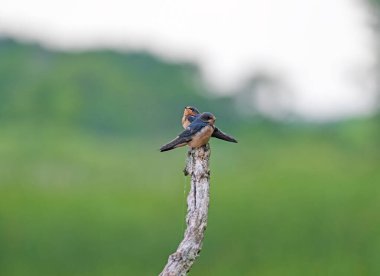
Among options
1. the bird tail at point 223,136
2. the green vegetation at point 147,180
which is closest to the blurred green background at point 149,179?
the green vegetation at point 147,180

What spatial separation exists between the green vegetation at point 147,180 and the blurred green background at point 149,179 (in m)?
0.04

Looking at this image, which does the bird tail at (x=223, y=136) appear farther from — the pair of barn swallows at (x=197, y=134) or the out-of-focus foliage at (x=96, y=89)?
the out-of-focus foliage at (x=96, y=89)

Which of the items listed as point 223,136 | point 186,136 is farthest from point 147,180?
point 186,136

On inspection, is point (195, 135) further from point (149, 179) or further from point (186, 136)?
point (149, 179)

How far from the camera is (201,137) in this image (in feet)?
17.3

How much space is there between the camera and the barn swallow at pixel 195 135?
5.27m

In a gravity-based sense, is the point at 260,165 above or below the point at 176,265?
above

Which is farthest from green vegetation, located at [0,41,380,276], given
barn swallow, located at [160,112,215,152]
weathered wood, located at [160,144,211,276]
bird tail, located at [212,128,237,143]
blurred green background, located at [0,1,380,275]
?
weathered wood, located at [160,144,211,276]

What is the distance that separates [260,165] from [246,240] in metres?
6.78

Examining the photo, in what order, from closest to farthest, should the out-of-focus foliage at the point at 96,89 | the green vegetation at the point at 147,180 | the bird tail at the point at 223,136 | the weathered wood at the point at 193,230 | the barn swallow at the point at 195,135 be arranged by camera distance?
1. the weathered wood at the point at 193,230
2. the barn swallow at the point at 195,135
3. the bird tail at the point at 223,136
4. the green vegetation at the point at 147,180
5. the out-of-focus foliage at the point at 96,89

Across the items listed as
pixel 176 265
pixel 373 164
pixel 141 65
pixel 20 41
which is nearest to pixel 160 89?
pixel 141 65

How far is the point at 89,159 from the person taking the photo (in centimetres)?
2589

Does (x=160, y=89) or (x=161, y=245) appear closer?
(x=161, y=245)

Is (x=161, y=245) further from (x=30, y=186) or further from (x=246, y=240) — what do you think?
(x=30, y=186)
